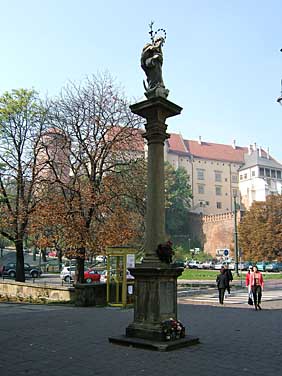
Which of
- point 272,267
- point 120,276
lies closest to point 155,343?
point 120,276

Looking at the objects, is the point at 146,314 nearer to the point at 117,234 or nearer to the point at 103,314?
the point at 103,314

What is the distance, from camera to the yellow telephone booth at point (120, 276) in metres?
17.9

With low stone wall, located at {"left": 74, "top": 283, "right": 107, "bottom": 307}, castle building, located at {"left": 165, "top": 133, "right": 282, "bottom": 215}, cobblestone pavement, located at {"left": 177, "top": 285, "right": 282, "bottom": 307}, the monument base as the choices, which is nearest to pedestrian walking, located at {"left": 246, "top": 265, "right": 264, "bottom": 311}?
cobblestone pavement, located at {"left": 177, "top": 285, "right": 282, "bottom": 307}

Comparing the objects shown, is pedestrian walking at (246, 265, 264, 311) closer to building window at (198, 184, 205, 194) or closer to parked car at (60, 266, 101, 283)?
parked car at (60, 266, 101, 283)

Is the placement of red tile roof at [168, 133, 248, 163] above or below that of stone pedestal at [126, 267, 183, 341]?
above

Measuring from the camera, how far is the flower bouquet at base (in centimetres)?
855

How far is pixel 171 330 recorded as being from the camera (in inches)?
341

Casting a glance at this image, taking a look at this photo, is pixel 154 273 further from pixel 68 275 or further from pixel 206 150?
pixel 206 150

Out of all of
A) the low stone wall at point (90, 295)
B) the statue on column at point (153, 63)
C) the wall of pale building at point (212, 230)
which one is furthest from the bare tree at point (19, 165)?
the wall of pale building at point (212, 230)

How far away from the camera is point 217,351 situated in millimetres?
8203

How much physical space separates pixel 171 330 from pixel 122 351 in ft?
3.50

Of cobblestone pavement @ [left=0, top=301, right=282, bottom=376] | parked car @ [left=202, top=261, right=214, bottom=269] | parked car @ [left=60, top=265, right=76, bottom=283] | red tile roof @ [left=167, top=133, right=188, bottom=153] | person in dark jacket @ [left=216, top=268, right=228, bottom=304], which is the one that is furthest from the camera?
red tile roof @ [left=167, top=133, right=188, bottom=153]

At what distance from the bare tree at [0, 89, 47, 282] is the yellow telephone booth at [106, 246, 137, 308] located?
7116 mm

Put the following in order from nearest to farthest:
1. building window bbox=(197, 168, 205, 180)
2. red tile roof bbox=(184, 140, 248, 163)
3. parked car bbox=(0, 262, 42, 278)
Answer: parked car bbox=(0, 262, 42, 278) → building window bbox=(197, 168, 205, 180) → red tile roof bbox=(184, 140, 248, 163)
